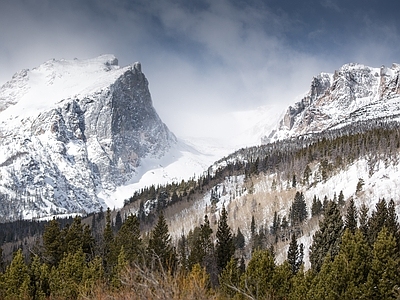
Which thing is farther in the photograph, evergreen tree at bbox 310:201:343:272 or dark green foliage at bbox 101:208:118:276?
dark green foliage at bbox 101:208:118:276

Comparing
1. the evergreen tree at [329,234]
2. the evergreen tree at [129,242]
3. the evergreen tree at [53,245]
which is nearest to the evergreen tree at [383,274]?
the evergreen tree at [329,234]

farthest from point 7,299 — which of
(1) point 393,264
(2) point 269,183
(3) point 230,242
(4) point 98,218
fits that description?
(4) point 98,218

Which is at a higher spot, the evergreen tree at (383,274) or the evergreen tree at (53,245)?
the evergreen tree at (383,274)

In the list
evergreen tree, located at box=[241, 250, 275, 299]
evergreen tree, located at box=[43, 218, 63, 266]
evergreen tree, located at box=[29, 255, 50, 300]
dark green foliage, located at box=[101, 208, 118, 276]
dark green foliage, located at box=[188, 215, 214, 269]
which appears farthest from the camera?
evergreen tree, located at box=[43, 218, 63, 266]

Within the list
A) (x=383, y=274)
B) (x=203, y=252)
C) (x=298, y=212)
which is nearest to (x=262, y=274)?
(x=383, y=274)

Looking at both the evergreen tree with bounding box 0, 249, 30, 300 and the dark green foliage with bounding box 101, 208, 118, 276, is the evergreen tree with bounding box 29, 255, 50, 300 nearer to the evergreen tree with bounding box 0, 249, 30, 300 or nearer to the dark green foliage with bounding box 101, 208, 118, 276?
the evergreen tree with bounding box 0, 249, 30, 300

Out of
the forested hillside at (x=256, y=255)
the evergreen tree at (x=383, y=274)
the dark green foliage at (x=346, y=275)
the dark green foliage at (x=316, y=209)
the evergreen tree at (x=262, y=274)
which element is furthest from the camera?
the dark green foliage at (x=316, y=209)

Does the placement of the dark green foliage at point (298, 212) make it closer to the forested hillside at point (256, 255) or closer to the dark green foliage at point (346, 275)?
the forested hillside at point (256, 255)

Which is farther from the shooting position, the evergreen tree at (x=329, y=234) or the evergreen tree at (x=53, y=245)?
the evergreen tree at (x=53, y=245)

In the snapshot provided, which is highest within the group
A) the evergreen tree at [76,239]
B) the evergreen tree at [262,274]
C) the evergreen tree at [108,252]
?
the evergreen tree at [262,274]

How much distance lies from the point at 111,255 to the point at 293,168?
111 metres

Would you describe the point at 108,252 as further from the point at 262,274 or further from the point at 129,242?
the point at 262,274

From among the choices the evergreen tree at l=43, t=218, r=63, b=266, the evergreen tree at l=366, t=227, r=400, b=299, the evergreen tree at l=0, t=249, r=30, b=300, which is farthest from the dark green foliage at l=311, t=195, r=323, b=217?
the evergreen tree at l=0, t=249, r=30, b=300

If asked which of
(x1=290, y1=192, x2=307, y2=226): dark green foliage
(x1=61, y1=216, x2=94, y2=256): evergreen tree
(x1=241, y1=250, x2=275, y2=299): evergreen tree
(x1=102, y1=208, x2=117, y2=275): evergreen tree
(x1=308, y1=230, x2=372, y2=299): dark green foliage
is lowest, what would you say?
(x1=290, y1=192, x2=307, y2=226): dark green foliage
